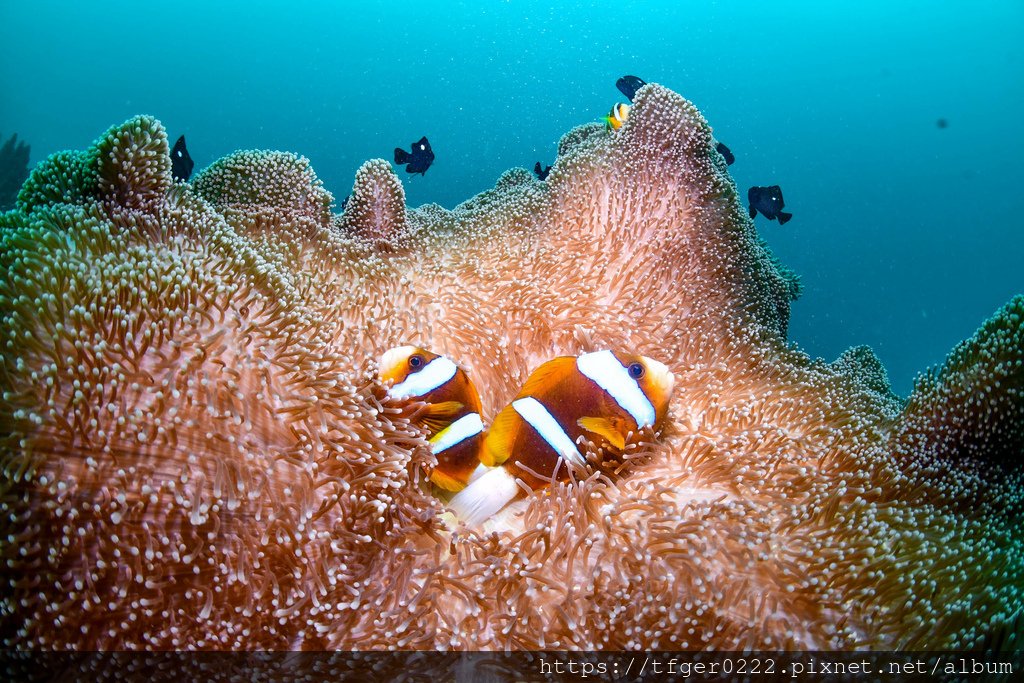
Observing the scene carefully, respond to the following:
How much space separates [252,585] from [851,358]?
3142 millimetres

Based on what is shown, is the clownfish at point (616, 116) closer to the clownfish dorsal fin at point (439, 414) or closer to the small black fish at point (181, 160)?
the clownfish dorsal fin at point (439, 414)

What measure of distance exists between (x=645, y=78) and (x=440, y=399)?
4734cm

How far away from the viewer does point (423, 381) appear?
1.53 meters

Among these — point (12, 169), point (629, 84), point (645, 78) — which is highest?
point (645, 78)

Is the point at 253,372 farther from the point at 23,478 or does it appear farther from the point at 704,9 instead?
the point at 704,9

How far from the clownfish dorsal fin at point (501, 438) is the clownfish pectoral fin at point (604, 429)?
18 centimetres

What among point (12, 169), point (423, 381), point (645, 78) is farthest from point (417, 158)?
point (645, 78)

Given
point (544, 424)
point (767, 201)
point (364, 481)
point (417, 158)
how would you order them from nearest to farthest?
point (364, 481), point (544, 424), point (767, 201), point (417, 158)

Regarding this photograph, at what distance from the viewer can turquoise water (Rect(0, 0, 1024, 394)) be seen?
39438mm

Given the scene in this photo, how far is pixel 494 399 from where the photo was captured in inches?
75.9

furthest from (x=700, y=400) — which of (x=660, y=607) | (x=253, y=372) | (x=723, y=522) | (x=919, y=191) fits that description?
(x=919, y=191)

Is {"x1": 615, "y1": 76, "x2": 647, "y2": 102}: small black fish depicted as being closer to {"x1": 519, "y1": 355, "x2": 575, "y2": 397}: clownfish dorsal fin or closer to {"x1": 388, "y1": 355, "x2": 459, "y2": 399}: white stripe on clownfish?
{"x1": 519, "y1": 355, "x2": 575, "y2": 397}: clownfish dorsal fin

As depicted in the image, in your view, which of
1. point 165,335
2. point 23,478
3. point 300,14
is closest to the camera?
point 23,478

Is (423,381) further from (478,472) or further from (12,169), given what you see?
(12,169)
